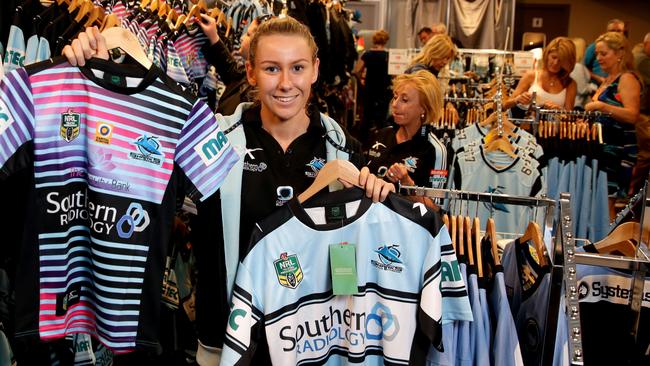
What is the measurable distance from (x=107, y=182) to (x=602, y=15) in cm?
1090

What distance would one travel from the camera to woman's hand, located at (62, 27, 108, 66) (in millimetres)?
1615

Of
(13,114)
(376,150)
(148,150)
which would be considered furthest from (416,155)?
(13,114)

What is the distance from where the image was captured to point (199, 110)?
68.6 inches

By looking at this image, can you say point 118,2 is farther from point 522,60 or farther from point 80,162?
point 522,60

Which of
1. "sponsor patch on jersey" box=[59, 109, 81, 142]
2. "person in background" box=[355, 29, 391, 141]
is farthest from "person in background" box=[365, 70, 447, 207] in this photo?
"person in background" box=[355, 29, 391, 141]

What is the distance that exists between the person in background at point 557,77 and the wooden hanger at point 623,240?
2.63m

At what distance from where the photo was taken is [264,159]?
6.20ft

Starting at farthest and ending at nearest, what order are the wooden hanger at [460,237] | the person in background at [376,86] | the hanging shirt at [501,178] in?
1. the person in background at [376,86]
2. the hanging shirt at [501,178]
3. the wooden hanger at [460,237]

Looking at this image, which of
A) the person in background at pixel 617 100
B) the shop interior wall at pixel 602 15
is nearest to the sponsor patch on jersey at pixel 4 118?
the person in background at pixel 617 100

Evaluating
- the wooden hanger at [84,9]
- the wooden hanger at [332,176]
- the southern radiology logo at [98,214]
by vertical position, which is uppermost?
the wooden hanger at [84,9]

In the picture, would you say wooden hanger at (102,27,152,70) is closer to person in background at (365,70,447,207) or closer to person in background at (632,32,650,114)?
person in background at (365,70,447,207)

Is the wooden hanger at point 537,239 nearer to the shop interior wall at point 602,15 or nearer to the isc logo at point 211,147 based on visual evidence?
the isc logo at point 211,147

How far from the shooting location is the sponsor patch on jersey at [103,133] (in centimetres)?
167

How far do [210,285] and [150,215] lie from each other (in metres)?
0.30
